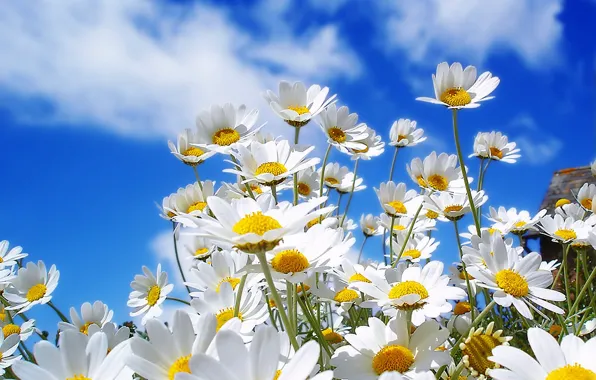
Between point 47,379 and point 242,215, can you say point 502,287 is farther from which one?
point 47,379

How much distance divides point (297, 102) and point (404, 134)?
1078 mm

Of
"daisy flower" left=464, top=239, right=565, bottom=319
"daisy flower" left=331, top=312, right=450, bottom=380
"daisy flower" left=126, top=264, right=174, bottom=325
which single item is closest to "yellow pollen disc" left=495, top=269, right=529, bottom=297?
"daisy flower" left=464, top=239, right=565, bottom=319

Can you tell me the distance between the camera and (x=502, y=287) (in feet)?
4.91

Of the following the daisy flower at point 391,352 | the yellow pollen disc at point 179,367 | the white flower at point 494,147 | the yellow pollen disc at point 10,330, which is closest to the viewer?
the yellow pollen disc at point 179,367

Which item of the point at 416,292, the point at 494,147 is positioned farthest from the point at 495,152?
the point at 416,292

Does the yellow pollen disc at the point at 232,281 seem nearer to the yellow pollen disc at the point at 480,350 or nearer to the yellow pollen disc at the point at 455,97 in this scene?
the yellow pollen disc at the point at 480,350

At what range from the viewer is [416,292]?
4.83 feet

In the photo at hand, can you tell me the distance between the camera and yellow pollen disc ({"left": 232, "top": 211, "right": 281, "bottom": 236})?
117 cm

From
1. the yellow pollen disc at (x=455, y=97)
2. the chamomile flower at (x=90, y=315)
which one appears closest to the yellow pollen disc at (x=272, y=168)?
the yellow pollen disc at (x=455, y=97)

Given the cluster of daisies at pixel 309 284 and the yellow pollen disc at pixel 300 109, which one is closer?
the cluster of daisies at pixel 309 284

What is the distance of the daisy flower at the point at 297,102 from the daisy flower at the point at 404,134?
37.4 inches

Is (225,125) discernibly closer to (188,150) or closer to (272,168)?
(188,150)

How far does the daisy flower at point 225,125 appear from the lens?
2.11 m

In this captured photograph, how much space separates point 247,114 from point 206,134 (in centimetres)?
16
